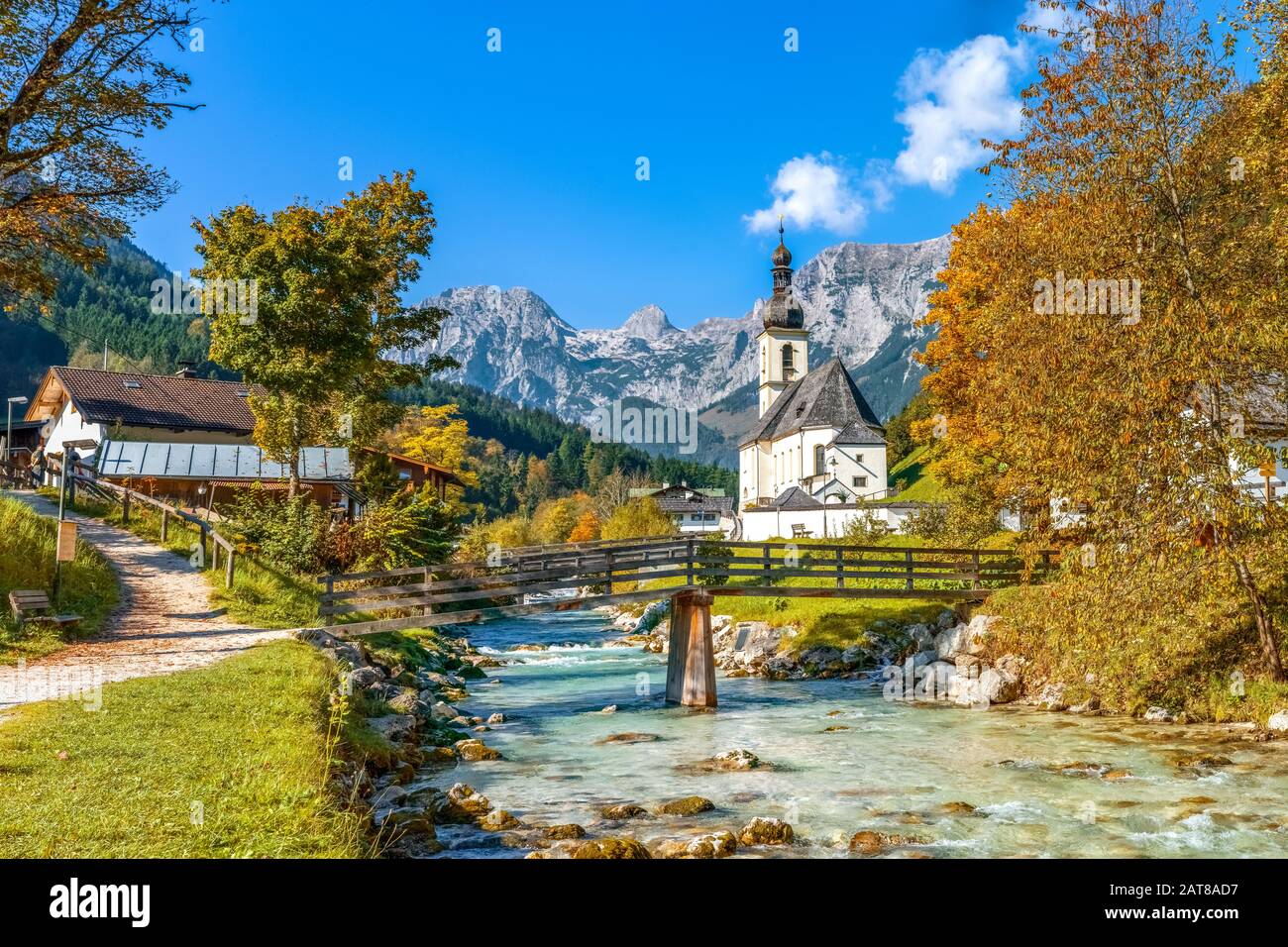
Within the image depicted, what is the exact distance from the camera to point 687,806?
12.1m

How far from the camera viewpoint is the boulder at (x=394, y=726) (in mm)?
15148

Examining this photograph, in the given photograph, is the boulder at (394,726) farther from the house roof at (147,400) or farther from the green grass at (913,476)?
the green grass at (913,476)

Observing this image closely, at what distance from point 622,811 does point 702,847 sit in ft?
6.64

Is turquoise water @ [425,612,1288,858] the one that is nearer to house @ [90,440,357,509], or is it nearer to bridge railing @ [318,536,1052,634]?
bridge railing @ [318,536,1052,634]

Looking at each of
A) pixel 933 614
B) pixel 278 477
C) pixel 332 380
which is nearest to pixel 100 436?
pixel 278 477

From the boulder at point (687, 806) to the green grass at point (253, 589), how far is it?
1226cm

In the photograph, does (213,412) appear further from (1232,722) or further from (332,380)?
(1232,722)

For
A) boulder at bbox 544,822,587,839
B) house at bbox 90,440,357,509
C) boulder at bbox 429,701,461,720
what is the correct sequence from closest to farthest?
boulder at bbox 544,822,587,839
boulder at bbox 429,701,461,720
house at bbox 90,440,357,509

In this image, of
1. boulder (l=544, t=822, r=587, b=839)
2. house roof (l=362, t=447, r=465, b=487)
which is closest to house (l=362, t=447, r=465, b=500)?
house roof (l=362, t=447, r=465, b=487)

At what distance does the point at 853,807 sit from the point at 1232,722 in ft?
32.9

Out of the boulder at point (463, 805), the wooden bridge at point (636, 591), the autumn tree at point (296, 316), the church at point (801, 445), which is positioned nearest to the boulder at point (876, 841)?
the boulder at point (463, 805)

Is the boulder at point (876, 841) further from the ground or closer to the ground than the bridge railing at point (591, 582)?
closer to the ground

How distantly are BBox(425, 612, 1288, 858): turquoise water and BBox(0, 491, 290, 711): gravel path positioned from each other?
18.3ft

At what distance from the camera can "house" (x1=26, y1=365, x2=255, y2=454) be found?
4288 cm
